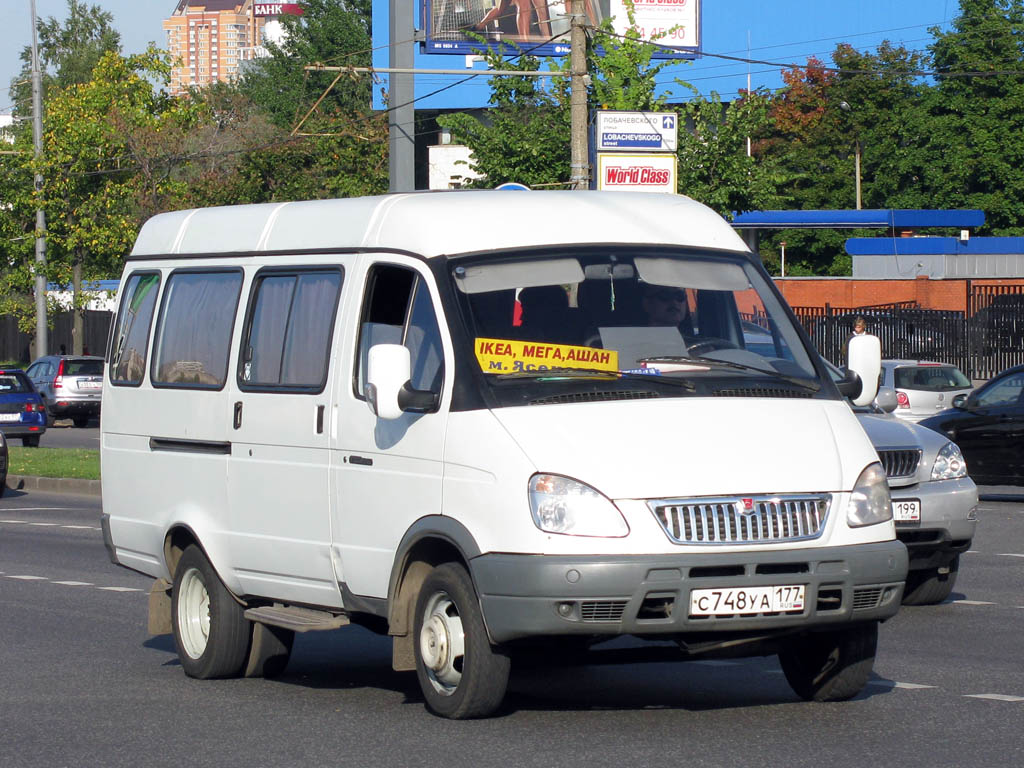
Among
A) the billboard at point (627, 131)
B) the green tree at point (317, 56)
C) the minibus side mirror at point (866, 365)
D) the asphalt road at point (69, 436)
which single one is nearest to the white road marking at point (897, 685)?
the minibus side mirror at point (866, 365)

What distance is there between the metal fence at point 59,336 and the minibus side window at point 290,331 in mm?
53270

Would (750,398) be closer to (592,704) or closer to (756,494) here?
(756,494)

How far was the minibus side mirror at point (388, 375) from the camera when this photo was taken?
686 centimetres

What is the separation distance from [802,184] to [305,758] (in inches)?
3005

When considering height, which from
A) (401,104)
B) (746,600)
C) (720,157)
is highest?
(401,104)

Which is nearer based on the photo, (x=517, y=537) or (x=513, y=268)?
(x=517, y=537)

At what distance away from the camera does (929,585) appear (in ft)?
36.2

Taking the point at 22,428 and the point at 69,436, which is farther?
the point at 69,436

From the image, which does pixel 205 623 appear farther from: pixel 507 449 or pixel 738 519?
pixel 738 519

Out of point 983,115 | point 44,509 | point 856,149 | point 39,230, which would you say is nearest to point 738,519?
point 44,509

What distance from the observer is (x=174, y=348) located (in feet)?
29.6

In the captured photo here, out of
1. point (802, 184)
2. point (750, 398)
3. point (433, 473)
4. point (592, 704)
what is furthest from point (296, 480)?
point (802, 184)

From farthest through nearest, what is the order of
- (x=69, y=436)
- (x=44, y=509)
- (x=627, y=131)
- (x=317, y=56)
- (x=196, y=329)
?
(x=317, y=56), (x=69, y=436), (x=627, y=131), (x=44, y=509), (x=196, y=329)

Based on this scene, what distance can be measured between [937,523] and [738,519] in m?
4.48
